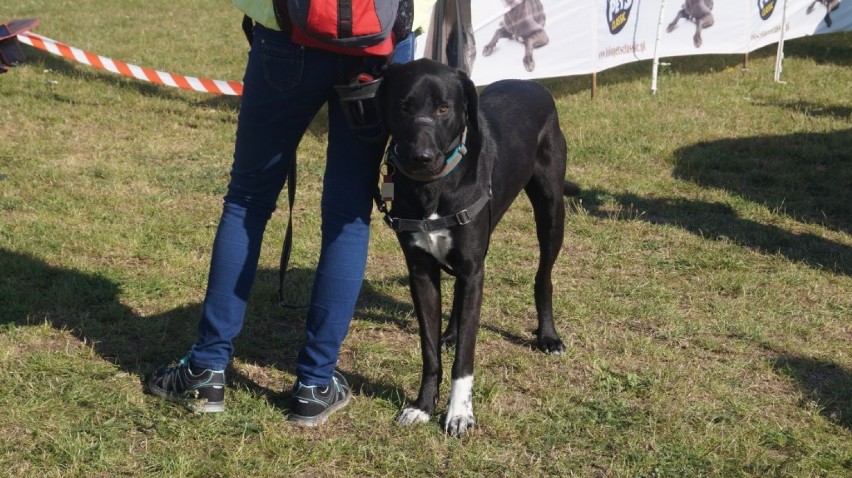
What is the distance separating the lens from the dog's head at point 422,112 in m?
3.01

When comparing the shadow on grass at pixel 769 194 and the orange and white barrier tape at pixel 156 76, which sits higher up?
the orange and white barrier tape at pixel 156 76

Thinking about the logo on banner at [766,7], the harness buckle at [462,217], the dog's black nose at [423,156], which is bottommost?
the harness buckle at [462,217]

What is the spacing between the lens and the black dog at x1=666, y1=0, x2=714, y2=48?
10.6 m

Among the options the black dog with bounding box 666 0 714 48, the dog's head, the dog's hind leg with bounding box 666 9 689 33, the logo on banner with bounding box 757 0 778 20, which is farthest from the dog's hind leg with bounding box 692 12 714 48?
the dog's head

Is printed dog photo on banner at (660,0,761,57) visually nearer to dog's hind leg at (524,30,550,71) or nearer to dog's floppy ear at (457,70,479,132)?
dog's hind leg at (524,30,550,71)

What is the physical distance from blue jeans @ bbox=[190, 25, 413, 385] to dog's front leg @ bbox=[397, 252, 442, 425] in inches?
9.1

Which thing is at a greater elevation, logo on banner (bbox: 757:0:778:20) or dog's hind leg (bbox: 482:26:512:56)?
logo on banner (bbox: 757:0:778:20)

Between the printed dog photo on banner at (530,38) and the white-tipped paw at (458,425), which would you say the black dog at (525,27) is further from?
the white-tipped paw at (458,425)

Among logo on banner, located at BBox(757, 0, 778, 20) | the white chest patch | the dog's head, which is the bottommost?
the white chest patch

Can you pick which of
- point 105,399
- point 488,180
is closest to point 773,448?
point 488,180

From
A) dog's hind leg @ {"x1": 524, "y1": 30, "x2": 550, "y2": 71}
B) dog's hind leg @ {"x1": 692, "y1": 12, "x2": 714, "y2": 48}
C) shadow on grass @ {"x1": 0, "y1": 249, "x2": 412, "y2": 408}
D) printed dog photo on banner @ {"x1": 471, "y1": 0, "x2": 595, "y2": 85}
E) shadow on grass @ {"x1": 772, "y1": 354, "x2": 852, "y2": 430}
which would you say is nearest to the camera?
shadow on grass @ {"x1": 772, "y1": 354, "x2": 852, "y2": 430}

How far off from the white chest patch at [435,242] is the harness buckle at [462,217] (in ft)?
0.21

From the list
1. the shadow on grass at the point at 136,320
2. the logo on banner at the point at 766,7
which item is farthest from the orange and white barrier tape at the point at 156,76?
the logo on banner at the point at 766,7

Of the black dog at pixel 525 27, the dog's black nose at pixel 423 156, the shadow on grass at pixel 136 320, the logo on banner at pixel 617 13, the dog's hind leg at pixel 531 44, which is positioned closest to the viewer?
the dog's black nose at pixel 423 156
